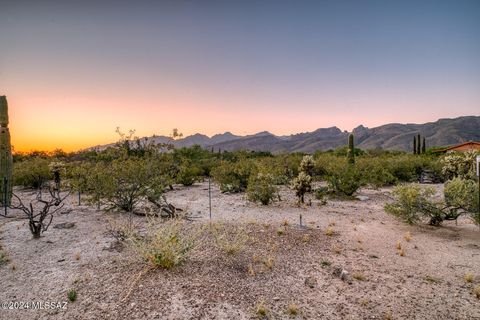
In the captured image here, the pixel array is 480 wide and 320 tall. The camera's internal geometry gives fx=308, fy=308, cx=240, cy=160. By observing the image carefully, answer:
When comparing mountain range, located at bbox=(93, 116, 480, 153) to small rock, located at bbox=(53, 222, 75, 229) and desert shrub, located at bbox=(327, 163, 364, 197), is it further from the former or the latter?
small rock, located at bbox=(53, 222, 75, 229)

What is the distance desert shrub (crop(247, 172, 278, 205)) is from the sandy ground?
3.85 metres

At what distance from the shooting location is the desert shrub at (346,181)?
14.4 metres

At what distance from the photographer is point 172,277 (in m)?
5.12

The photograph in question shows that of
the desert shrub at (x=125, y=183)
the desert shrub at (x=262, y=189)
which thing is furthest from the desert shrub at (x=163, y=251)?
the desert shrub at (x=262, y=189)

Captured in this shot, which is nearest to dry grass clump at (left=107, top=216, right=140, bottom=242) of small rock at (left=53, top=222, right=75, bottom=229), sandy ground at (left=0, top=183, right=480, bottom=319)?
sandy ground at (left=0, top=183, right=480, bottom=319)

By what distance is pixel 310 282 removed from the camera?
5277 millimetres

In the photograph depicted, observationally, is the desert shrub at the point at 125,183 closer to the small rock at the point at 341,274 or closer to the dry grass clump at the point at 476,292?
the small rock at the point at 341,274

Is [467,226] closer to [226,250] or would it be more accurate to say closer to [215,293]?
[226,250]

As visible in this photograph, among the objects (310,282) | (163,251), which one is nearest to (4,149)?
(163,251)

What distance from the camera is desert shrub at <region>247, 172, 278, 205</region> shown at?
12.6 meters

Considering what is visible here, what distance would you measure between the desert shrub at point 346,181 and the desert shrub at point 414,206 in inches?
210

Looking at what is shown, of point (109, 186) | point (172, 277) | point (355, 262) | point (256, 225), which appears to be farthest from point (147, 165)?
point (355, 262)

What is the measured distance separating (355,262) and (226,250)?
2.63 m

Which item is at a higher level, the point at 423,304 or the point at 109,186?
the point at 109,186
